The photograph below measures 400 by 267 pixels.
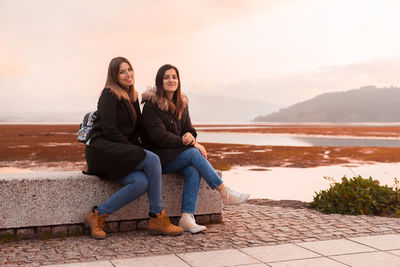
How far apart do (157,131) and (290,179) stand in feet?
27.0

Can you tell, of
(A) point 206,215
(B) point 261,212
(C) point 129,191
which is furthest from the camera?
(B) point 261,212

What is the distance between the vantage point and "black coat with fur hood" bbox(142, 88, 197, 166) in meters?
5.02

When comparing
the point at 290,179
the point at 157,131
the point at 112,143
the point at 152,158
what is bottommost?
the point at 290,179

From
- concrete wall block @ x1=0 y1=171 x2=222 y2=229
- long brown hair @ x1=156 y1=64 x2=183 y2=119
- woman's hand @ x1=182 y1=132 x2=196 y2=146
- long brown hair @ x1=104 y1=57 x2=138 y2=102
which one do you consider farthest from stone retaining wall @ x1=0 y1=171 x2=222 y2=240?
long brown hair @ x1=104 y1=57 x2=138 y2=102

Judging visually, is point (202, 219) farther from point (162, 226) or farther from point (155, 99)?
point (155, 99)

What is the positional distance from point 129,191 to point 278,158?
1550 centimetres

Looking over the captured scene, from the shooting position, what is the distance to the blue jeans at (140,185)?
4.75m

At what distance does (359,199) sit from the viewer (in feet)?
21.3

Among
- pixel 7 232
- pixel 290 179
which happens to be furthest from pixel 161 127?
pixel 290 179

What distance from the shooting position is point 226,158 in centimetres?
1945

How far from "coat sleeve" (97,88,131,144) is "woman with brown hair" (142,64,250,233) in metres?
0.41

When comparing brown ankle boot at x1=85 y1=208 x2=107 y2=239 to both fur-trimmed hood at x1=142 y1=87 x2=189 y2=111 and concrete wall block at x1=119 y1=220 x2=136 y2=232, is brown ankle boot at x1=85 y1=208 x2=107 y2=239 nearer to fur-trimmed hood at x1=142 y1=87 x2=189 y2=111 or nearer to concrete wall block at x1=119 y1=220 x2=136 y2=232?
concrete wall block at x1=119 y1=220 x2=136 y2=232

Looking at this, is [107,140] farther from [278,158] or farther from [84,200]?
[278,158]

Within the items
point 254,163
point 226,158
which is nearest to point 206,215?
point 254,163
